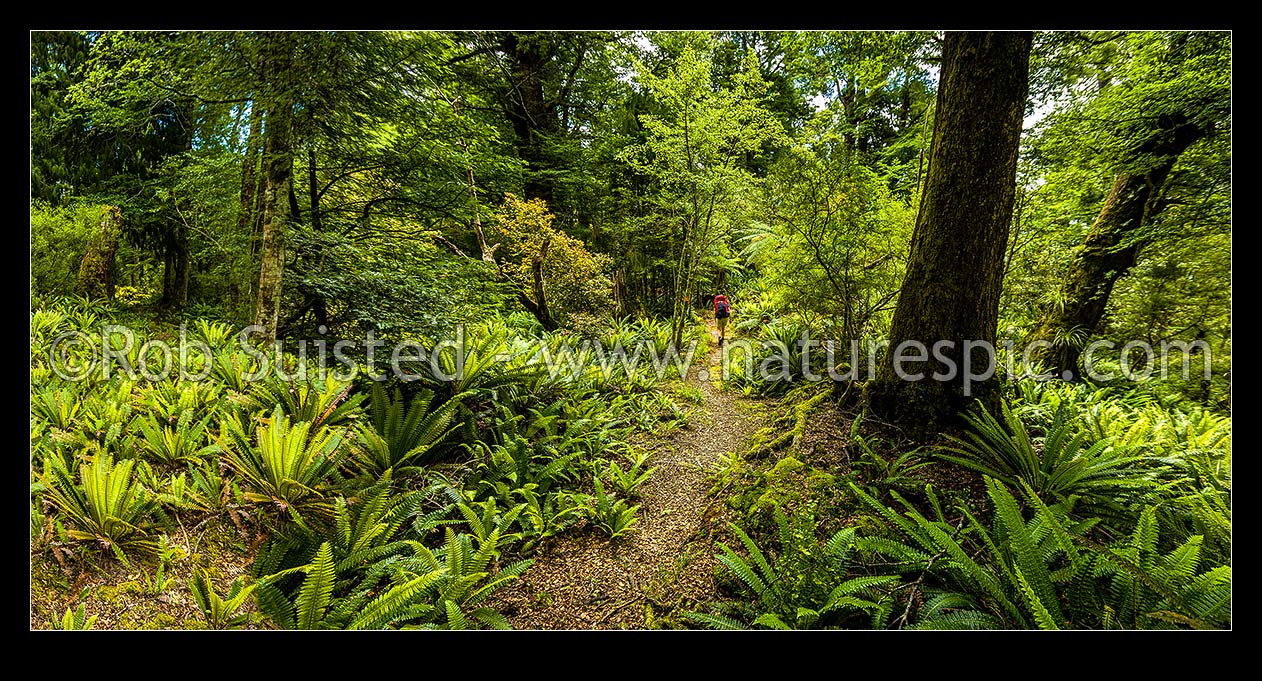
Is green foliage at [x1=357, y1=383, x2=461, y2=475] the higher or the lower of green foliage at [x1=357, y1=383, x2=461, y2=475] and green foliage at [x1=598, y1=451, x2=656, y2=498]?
the higher

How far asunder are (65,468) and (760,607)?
3495 millimetres

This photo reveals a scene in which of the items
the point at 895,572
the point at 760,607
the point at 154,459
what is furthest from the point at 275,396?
the point at 895,572

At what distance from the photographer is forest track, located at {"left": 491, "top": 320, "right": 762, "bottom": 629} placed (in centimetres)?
222

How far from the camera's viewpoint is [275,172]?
9.21 feet

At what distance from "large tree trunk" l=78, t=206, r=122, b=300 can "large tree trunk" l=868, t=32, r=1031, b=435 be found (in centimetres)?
679

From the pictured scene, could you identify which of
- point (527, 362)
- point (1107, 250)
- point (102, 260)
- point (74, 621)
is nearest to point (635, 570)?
point (74, 621)

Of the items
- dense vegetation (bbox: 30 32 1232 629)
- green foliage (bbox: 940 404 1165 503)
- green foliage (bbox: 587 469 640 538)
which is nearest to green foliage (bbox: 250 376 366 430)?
dense vegetation (bbox: 30 32 1232 629)

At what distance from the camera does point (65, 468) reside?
2.12 m

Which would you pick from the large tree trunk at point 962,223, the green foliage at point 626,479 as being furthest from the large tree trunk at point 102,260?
the large tree trunk at point 962,223

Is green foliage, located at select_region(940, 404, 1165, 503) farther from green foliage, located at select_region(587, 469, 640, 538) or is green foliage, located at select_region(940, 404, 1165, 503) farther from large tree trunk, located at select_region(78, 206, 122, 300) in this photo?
large tree trunk, located at select_region(78, 206, 122, 300)

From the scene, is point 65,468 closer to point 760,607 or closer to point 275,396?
point 275,396

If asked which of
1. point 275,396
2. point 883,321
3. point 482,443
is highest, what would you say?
point 883,321

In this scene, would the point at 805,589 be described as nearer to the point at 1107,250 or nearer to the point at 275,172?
the point at 275,172

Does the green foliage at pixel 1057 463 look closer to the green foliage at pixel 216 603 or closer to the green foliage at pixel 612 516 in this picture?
the green foliage at pixel 612 516
